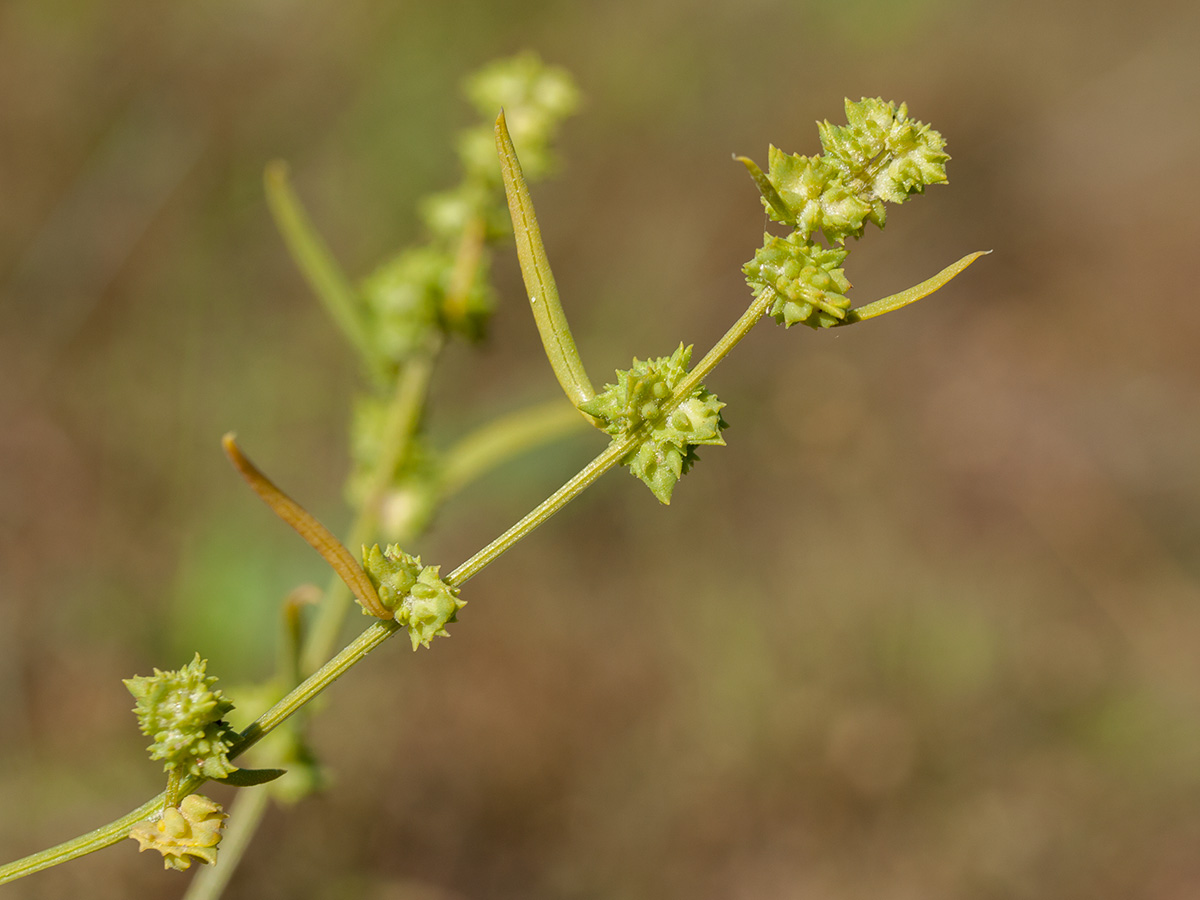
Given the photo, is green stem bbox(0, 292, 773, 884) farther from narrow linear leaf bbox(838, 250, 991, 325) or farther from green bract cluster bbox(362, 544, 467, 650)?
narrow linear leaf bbox(838, 250, 991, 325)

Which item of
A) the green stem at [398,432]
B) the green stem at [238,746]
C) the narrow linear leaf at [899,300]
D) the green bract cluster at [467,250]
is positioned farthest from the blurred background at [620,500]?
the narrow linear leaf at [899,300]

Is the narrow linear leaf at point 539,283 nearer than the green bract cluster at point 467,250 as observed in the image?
Yes

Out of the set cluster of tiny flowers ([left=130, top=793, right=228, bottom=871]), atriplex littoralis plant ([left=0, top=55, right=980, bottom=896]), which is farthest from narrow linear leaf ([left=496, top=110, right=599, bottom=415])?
cluster of tiny flowers ([left=130, top=793, right=228, bottom=871])

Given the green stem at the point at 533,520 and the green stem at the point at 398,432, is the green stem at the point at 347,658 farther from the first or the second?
the green stem at the point at 398,432

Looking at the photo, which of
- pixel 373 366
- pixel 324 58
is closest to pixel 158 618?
pixel 373 366

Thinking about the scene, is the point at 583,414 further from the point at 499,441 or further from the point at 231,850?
the point at 231,850
